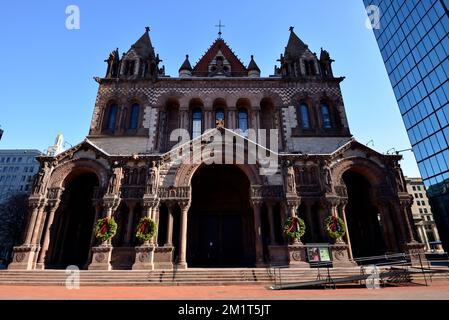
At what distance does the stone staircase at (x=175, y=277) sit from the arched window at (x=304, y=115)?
46.6ft

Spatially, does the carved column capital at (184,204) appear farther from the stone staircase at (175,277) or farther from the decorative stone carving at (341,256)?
the decorative stone carving at (341,256)

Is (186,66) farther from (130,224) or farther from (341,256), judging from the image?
(341,256)

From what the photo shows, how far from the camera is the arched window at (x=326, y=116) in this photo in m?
25.3

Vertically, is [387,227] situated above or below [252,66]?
below

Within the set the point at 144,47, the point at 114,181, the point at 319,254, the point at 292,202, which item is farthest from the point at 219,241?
the point at 144,47

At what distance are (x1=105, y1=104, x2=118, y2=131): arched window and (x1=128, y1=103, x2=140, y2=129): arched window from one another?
1543mm

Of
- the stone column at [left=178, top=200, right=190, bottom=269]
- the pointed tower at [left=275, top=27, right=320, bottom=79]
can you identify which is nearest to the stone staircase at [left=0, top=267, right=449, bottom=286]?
the stone column at [left=178, top=200, right=190, bottom=269]

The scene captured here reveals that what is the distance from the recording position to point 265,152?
19531mm

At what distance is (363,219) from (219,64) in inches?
900

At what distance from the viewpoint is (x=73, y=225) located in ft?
67.1

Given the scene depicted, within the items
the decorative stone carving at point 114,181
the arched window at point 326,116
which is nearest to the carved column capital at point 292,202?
the arched window at point 326,116
